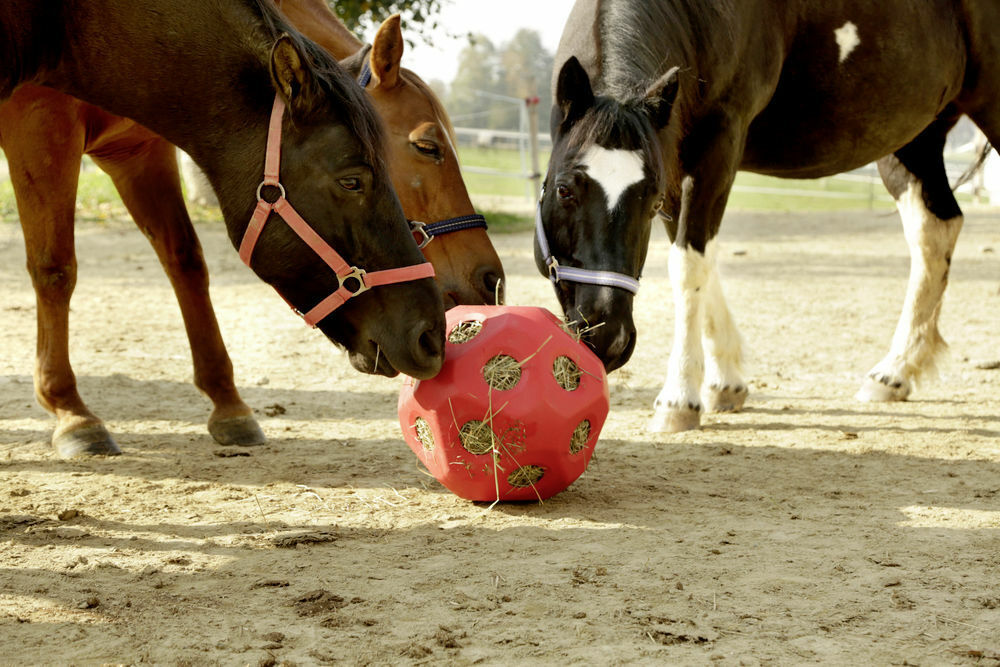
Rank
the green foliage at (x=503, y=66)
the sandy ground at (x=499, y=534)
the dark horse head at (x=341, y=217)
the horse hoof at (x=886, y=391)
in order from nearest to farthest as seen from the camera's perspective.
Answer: the sandy ground at (x=499, y=534) < the dark horse head at (x=341, y=217) < the horse hoof at (x=886, y=391) < the green foliage at (x=503, y=66)

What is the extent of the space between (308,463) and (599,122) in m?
1.77

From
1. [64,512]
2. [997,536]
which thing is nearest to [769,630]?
[997,536]

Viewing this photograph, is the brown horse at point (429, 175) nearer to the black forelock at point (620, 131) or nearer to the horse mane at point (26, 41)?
the black forelock at point (620, 131)

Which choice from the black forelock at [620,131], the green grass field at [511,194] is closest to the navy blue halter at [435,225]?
the black forelock at [620,131]

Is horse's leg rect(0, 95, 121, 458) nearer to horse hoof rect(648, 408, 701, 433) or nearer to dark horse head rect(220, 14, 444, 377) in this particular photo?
dark horse head rect(220, 14, 444, 377)

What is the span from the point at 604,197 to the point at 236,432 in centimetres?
194

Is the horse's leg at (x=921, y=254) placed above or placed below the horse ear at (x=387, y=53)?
below

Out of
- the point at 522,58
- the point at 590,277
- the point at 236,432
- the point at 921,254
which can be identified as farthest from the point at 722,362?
the point at 522,58

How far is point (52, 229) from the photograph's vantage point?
13.3ft

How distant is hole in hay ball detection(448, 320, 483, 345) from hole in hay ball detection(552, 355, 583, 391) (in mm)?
274

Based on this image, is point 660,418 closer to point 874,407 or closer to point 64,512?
point 874,407

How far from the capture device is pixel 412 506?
342 cm

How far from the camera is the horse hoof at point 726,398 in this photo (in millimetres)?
4926

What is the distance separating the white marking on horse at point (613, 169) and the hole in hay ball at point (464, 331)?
2.38 ft
